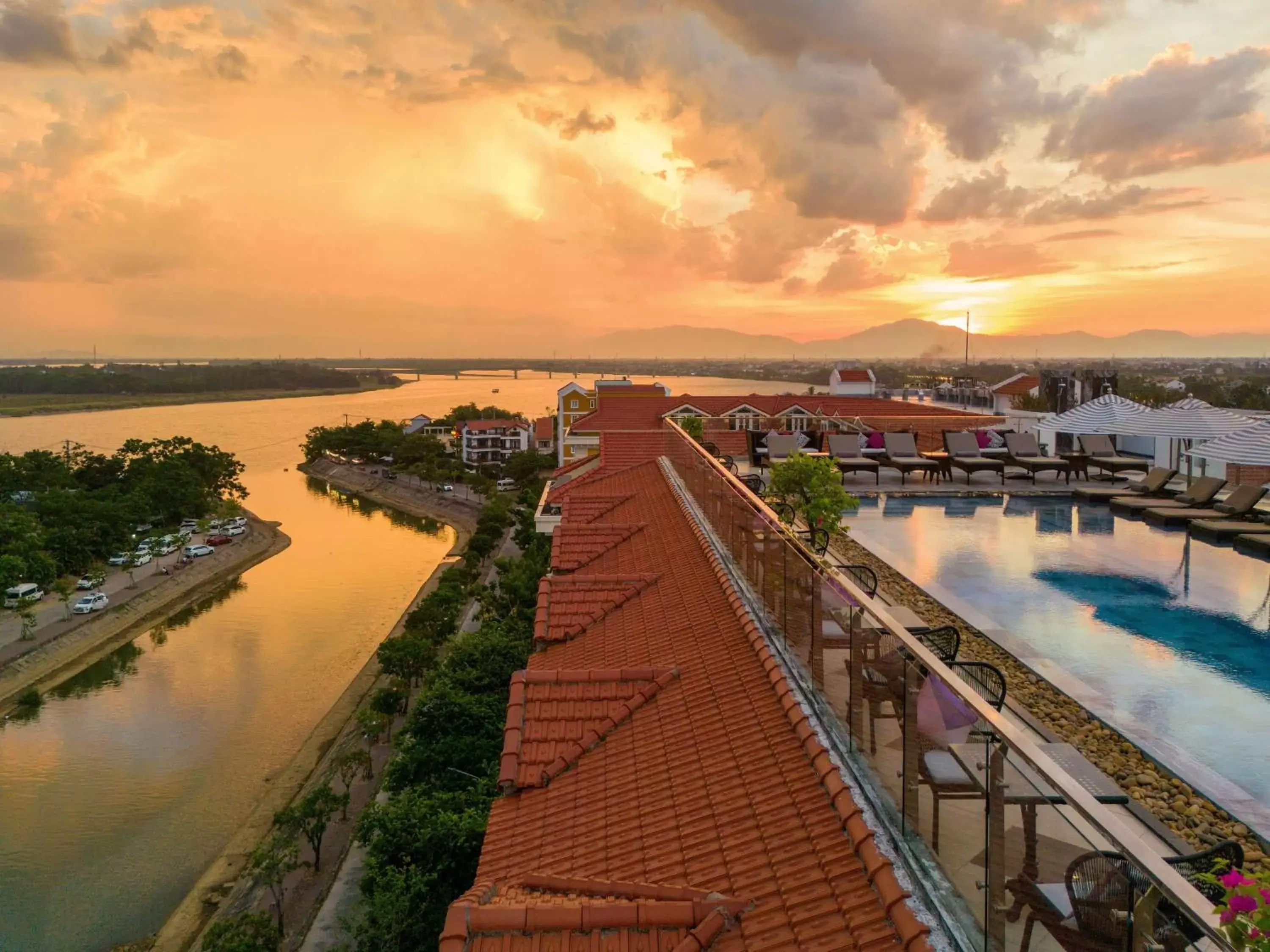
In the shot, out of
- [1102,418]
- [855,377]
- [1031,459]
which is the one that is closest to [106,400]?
[855,377]

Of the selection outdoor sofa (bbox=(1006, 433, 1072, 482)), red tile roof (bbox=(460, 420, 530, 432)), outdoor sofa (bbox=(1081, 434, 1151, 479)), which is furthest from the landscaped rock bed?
red tile roof (bbox=(460, 420, 530, 432))

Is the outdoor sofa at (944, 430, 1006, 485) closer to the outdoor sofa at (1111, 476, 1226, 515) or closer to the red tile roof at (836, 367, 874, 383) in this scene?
the outdoor sofa at (1111, 476, 1226, 515)

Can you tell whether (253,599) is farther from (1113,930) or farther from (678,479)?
(1113,930)

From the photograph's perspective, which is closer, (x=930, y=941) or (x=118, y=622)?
(x=930, y=941)

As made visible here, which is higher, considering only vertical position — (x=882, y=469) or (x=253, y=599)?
(x=882, y=469)

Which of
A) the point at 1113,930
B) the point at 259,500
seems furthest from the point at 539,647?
the point at 259,500

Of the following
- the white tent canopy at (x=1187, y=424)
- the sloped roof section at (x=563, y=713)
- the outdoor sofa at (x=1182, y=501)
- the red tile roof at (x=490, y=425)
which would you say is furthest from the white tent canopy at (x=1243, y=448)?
the red tile roof at (x=490, y=425)

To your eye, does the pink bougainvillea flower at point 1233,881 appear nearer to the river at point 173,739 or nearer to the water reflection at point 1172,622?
the water reflection at point 1172,622
